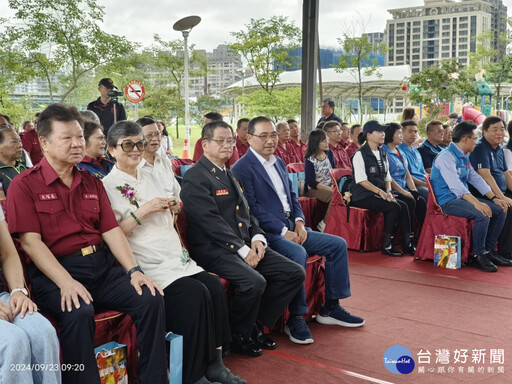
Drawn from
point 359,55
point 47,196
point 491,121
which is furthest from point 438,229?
point 359,55

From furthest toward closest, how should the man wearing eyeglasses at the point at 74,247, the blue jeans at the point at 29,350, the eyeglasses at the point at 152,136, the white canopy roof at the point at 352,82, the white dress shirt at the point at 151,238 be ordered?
the white canopy roof at the point at 352,82
the eyeglasses at the point at 152,136
the white dress shirt at the point at 151,238
the man wearing eyeglasses at the point at 74,247
the blue jeans at the point at 29,350

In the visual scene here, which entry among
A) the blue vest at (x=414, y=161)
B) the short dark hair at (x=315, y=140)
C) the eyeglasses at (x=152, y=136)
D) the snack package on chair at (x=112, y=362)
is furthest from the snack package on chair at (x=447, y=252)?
the snack package on chair at (x=112, y=362)

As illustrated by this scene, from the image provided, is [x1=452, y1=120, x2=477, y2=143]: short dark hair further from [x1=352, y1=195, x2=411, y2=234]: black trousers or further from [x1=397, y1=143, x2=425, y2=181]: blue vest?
[x1=397, y1=143, x2=425, y2=181]: blue vest

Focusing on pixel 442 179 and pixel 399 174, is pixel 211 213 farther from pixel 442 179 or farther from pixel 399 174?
pixel 399 174

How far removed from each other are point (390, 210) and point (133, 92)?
6.35 meters

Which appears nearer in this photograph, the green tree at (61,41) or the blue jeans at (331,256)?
the blue jeans at (331,256)

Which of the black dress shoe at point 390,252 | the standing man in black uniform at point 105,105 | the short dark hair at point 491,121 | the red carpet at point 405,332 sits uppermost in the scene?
the standing man in black uniform at point 105,105

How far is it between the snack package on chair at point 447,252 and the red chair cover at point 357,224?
698mm

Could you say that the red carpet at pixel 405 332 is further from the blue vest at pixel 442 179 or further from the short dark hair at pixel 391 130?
the short dark hair at pixel 391 130

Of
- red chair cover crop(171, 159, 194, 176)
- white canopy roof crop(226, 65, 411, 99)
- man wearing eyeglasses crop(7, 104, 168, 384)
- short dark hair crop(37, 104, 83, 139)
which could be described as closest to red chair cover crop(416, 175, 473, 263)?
red chair cover crop(171, 159, 194, 176)

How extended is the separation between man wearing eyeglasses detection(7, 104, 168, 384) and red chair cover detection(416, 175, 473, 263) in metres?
3.15

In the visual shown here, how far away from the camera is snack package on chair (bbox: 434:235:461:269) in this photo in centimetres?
449

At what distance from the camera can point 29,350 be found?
175 cm

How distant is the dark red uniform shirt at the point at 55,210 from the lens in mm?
2074
